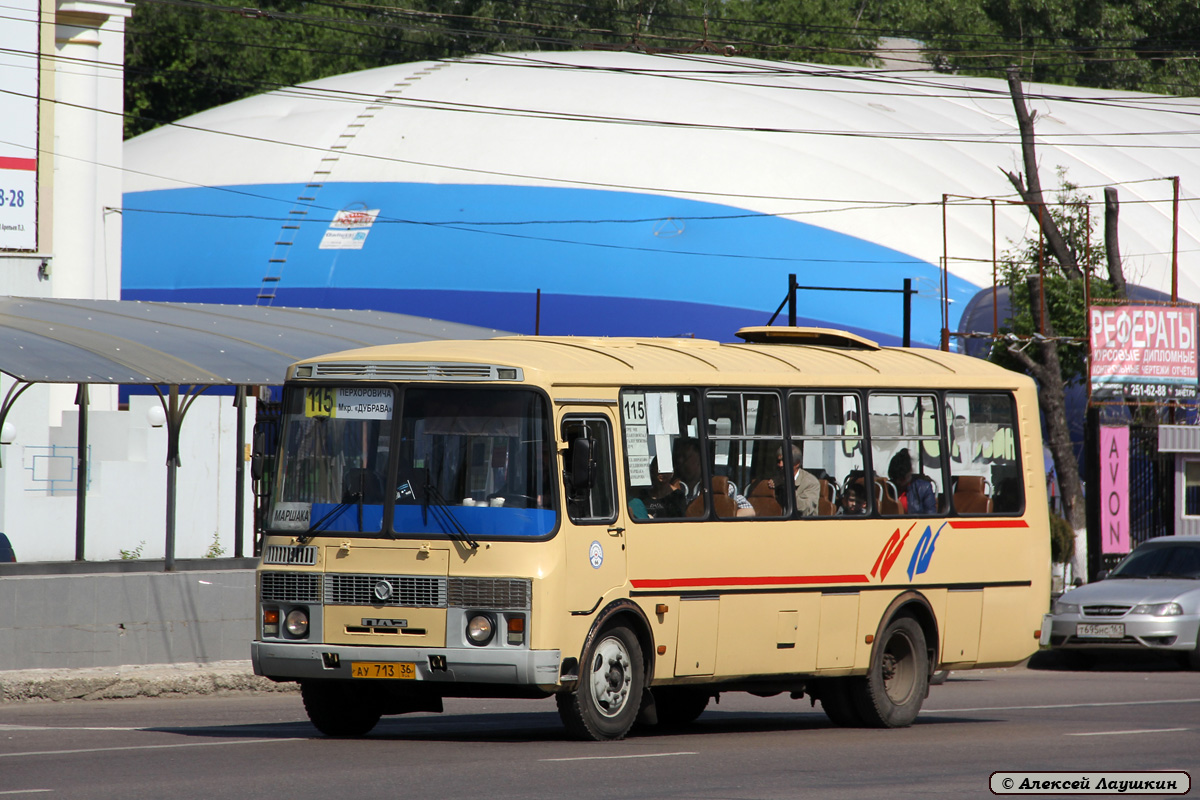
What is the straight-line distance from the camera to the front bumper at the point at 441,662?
1083 cm

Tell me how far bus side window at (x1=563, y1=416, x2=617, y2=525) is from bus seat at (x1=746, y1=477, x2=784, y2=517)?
1349 millimetres

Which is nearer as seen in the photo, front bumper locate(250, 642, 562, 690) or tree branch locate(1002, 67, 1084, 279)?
front bumper locate(250, 642, 562, 690)

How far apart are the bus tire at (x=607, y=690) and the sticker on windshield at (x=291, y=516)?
201 cm

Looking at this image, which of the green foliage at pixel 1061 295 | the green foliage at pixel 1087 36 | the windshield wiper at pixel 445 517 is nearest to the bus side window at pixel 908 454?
the windshield wiper at pixel 445 517

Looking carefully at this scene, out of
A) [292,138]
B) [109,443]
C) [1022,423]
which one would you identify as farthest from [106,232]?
[292,138]

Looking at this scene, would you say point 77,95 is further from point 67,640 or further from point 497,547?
point 497,547

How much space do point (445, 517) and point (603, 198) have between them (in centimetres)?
3594

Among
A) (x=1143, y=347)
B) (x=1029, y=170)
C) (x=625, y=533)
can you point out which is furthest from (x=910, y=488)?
(x=1143, y=347)

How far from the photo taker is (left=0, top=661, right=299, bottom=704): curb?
15.2 meters

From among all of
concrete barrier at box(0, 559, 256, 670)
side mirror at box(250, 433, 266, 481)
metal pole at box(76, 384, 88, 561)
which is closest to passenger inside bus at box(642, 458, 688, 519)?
side mirror at box(250, 433, 266, 481)

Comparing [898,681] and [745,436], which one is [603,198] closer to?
[898,681]

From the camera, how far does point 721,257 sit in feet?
144

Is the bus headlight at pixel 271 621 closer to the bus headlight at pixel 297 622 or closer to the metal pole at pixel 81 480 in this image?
the bus headlight at pixel 297 622

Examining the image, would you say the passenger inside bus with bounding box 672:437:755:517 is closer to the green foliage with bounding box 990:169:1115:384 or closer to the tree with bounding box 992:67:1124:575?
the tree with bounding box 992:67:1124:575
